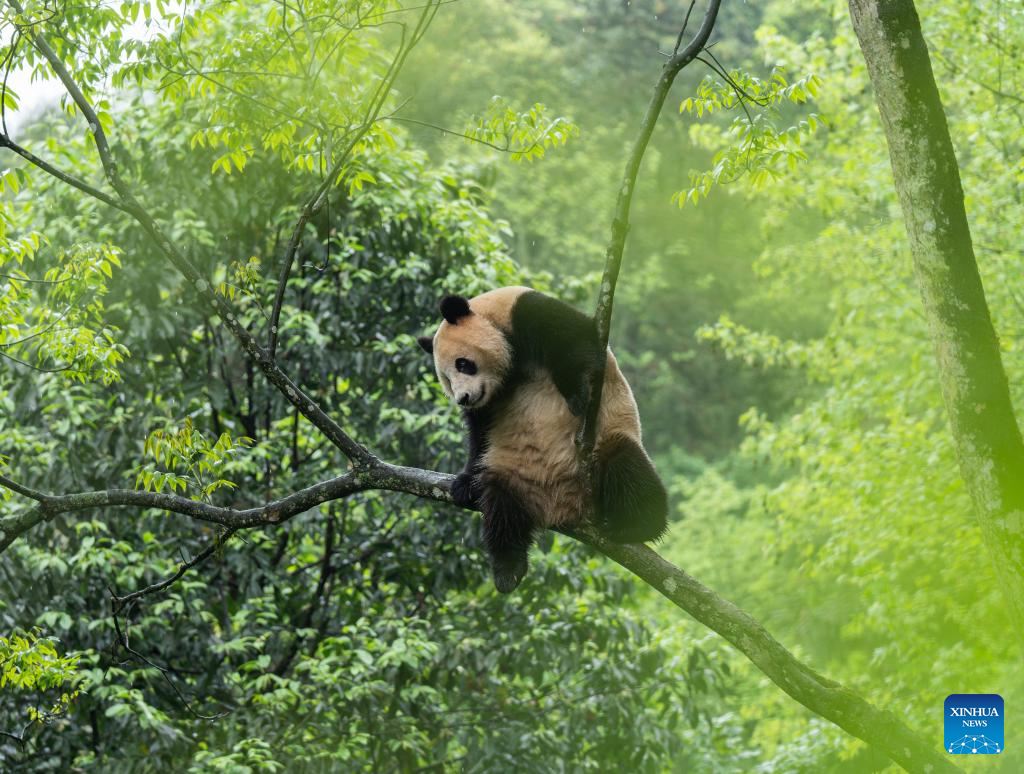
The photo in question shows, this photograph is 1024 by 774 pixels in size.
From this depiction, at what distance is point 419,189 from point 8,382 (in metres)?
3.09

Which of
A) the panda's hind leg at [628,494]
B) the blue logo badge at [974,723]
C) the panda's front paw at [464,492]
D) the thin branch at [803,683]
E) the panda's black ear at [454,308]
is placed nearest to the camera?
the thin branch at [803,683]

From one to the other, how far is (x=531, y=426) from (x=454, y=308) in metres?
0.61

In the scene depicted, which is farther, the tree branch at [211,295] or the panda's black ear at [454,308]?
the panda's black ear at [454,308]

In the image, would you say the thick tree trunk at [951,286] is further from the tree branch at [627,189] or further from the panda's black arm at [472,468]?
the panda's black arm at [472,468]

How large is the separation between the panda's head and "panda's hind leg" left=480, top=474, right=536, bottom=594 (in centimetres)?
36

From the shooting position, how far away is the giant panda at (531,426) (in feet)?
12.8

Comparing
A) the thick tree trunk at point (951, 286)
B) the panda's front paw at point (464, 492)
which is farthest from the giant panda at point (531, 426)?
the thick tree trunk at point (951, 286)

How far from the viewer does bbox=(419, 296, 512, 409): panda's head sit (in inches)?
169

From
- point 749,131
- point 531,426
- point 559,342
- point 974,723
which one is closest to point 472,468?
point 531,426

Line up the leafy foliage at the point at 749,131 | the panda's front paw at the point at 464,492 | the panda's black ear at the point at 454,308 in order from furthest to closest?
the panda's black ear at the point at 454,308
the panda's front paw at the point at 464,492
the leafy foliage at the point at 749,131

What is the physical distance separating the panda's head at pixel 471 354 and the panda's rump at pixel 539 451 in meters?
0.11

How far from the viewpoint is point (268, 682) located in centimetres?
707

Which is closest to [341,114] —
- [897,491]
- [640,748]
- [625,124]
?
[640,748]

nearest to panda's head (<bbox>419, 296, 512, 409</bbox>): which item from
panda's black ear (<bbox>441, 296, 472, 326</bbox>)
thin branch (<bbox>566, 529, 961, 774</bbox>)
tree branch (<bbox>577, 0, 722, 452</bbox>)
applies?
panda's black ear (<bbox>441, 296, 472, 326</bbox>)
